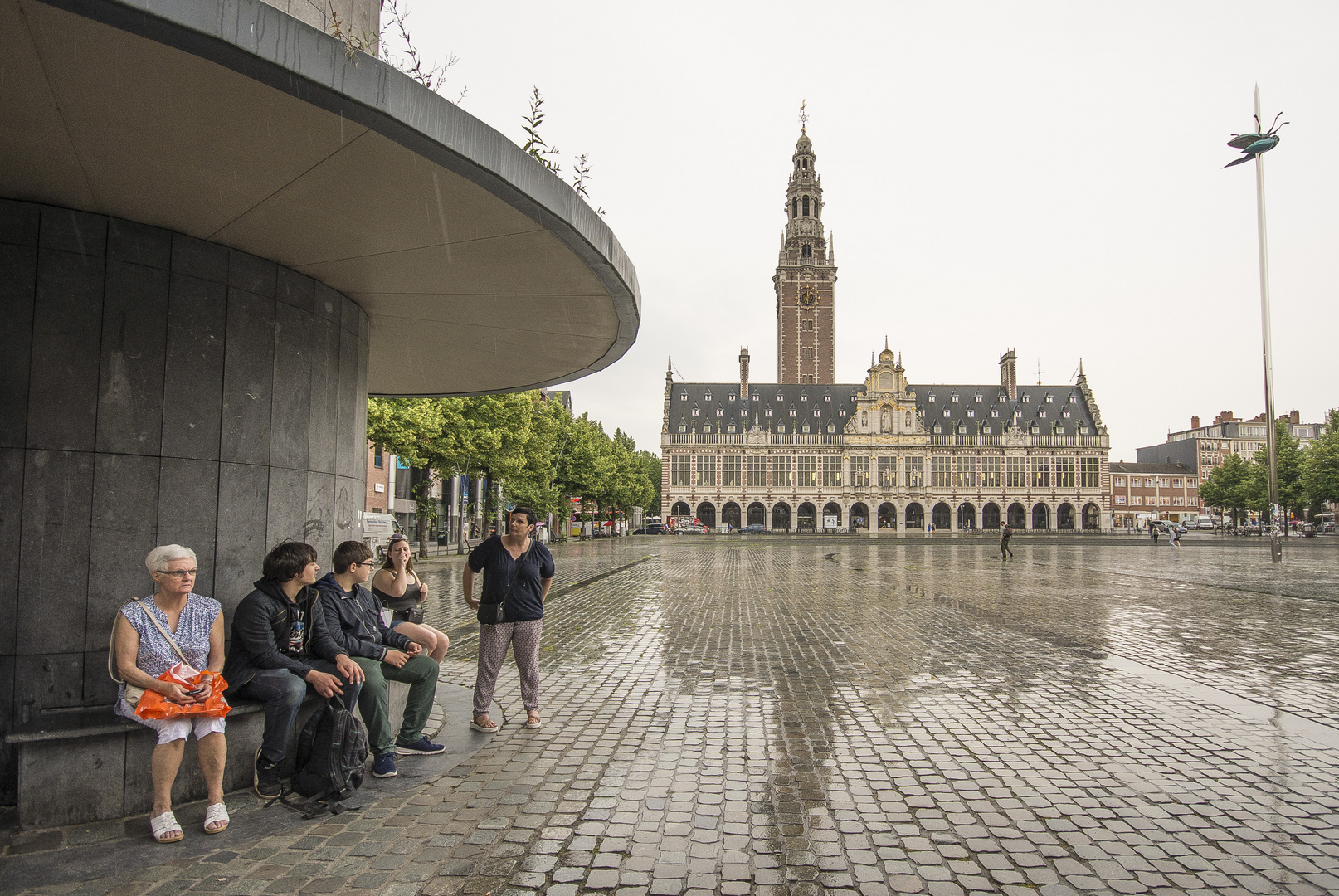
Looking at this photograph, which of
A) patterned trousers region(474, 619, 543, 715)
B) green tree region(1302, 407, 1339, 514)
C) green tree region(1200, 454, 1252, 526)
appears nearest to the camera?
patterned trousers region(474, 619, 543, 715)

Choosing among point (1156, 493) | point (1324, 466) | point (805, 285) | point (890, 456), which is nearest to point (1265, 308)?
point (1324, 466)

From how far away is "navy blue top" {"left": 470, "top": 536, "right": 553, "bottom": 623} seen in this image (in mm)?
6445

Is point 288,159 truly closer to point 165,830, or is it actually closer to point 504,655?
point 165,830

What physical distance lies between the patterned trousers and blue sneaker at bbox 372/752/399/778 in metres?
1.12

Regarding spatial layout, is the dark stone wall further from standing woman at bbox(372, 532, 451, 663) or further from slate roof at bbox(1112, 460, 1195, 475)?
slate roof at bbox(1112, 460, 1195, 475)

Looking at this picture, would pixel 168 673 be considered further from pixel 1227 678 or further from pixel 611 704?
pixel 1227 678

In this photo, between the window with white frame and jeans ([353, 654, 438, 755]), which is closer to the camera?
jeans ([353, 654, 438, 755])

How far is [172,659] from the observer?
424 centimetres

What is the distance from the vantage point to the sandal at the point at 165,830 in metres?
4.04

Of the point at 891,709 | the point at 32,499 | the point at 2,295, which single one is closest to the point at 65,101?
the point at 2,295

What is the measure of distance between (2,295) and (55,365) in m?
0.45

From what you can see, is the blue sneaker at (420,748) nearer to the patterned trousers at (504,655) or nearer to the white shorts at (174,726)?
the patterned trousers at (504,655)

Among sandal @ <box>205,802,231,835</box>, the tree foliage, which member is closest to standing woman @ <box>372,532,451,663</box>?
sandal @ <box>205,802,231,835</box>

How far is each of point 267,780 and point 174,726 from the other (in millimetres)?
697
